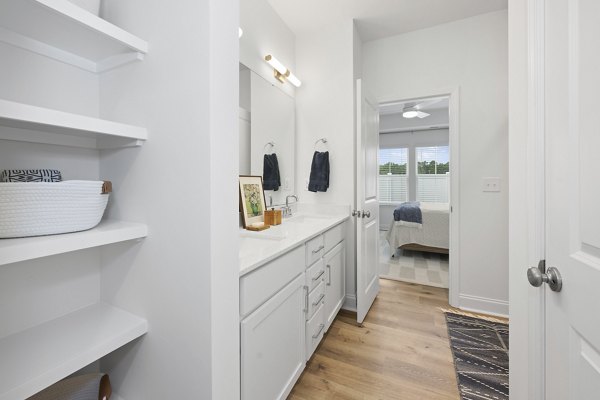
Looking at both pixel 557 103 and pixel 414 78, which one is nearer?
pixel 557 103

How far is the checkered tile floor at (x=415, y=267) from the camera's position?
3088 millimetres

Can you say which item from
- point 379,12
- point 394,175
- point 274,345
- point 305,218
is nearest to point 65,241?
point 274,345

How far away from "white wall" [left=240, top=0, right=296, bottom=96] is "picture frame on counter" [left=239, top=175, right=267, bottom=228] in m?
0.86

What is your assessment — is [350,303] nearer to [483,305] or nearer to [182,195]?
[483,305]

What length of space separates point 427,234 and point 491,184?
1.57 metres

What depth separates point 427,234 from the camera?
149 inches

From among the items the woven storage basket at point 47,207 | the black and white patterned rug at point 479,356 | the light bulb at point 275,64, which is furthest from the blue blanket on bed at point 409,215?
the woven storage basket at point 47,207

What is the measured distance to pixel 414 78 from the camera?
2645 millimetres

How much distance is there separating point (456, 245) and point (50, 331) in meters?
2.82

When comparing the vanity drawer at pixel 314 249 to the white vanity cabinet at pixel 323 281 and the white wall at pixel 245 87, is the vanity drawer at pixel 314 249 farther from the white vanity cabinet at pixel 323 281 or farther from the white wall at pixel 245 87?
the white wall at pixel 245 87

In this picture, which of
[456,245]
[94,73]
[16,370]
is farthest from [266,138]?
[456,245]

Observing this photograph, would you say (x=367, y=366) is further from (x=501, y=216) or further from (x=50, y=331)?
(x=501, y=216)

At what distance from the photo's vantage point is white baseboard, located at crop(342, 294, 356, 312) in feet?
8.01

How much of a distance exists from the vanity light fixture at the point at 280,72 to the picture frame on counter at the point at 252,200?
3.16 feet
